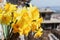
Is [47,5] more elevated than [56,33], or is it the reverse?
[47,5]

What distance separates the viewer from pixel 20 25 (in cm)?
42

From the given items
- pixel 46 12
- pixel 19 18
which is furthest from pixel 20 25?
pixel 46 12

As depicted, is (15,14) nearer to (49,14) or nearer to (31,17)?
(31,17)

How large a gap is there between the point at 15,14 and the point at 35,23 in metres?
0.07

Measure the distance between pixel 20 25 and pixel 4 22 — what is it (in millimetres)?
46

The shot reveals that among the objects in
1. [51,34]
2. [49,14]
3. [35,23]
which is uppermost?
[35,23]

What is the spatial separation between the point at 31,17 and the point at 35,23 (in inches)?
1.1

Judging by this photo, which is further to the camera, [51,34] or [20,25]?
[51,34]

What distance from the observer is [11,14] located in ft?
1.42

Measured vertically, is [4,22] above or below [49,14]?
above

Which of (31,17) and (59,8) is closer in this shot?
(31,17)

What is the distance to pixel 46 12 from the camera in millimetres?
1230

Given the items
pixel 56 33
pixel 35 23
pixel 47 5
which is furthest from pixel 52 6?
pixel 35 23

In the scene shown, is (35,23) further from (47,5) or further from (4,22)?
(47,5)
